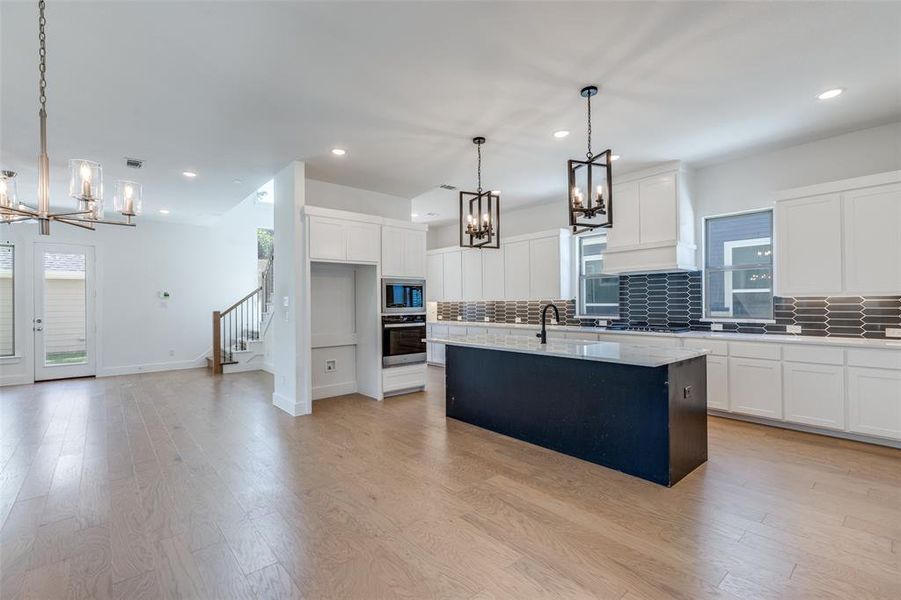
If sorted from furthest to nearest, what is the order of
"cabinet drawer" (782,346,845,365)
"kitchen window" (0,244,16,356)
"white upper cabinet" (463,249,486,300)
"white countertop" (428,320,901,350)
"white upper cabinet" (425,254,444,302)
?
"white upper cabinet" (425,254,444,302), "white upper cabinet" (463,249,486,300), "kitchen window" (0,244,16,356), "cabinet drawer" (782,346,845,365), "white countertop" (428,320,901,350)

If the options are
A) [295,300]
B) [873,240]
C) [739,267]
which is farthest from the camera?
[739,267]

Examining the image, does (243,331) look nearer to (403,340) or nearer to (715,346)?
(403,340)

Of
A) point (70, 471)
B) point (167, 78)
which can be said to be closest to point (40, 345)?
point (70, 471)

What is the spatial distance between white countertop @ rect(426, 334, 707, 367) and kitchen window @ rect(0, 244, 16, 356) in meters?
7.48

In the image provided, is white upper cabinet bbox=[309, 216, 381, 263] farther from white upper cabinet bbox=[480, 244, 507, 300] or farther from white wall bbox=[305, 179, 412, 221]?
white upper cabinet bbox=[480, 244, 507, 300]

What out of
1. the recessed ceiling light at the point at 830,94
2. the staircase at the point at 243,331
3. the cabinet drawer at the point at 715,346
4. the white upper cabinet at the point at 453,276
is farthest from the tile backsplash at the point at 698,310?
the staircase at the point at 243,331

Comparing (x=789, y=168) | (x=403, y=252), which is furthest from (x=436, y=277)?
(x=789, y=168)

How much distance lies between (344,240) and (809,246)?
503 cm

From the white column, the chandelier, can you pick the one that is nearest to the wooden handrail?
the white column

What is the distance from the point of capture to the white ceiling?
2.40 meters

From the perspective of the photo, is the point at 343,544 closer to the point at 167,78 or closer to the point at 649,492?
the point at 649,492

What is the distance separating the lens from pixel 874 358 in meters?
3.57

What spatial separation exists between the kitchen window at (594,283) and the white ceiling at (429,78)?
1.79 metres

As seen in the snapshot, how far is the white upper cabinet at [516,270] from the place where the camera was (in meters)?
6.82
